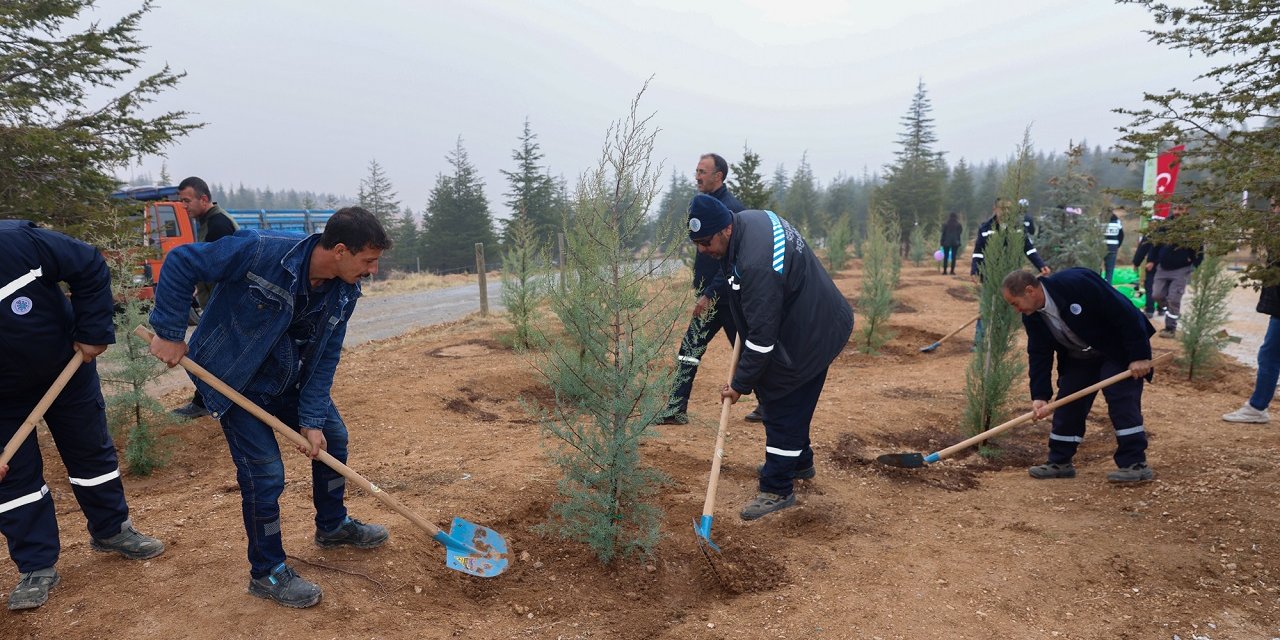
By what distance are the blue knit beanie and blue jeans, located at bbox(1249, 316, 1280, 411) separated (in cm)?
495

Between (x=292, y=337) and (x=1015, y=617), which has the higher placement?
(x=292, y=337)

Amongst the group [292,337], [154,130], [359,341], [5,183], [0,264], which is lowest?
[359,341]

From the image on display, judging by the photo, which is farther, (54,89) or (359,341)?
(359,341)

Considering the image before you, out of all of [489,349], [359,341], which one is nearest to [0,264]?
[489,349]

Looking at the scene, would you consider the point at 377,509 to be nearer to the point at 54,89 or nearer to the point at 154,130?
the point at 154,130

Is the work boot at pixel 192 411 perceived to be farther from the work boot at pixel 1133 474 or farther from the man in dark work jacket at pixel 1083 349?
the work boot at pixel 1133 474

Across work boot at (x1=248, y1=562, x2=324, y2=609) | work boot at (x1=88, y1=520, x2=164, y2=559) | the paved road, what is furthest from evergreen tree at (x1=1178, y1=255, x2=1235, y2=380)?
work boot at (x1=88, y1=520, x2=164, y2=559)

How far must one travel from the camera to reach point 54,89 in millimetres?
7012

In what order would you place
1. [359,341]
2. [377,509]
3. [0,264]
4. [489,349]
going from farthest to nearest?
1. [359,341]
2. [489,349]
3. [377,509]
4. [0,264]

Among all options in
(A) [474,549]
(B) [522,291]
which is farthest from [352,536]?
(B) [522,291]

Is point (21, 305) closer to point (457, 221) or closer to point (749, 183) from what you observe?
point (749, 183)

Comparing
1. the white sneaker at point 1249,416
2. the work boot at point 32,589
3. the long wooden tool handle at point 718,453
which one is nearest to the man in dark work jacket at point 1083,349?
the long wooden tool handle at point 718,453

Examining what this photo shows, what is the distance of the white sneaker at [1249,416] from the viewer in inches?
227

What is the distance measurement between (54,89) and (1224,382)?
1311 centimetres
